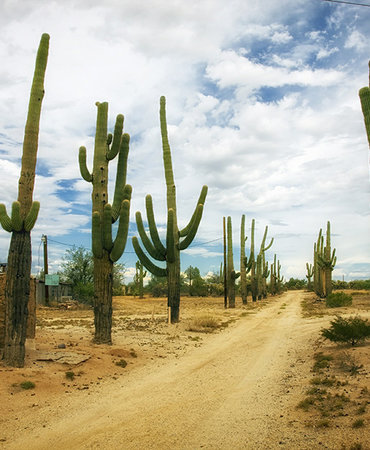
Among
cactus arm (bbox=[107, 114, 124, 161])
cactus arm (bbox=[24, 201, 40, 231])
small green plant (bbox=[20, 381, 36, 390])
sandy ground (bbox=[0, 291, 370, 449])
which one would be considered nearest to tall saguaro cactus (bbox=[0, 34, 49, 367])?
cactus arm (bbox=[24, 201, 40, 231])

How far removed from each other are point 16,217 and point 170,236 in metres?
8.92

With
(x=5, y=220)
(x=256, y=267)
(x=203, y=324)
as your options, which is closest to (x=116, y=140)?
(x=5, y=220)

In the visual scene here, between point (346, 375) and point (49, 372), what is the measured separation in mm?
5768

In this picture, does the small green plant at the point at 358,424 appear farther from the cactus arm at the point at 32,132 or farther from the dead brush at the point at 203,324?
the dead brush at the point at 203,324

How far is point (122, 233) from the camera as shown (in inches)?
441

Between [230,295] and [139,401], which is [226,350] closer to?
[139,401]

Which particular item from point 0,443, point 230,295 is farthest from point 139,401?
point 230,295

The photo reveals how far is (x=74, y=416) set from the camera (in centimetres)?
589

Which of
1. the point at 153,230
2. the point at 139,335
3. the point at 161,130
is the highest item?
the point at 161,130

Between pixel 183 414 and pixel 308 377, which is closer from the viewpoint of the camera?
pixel 183 414

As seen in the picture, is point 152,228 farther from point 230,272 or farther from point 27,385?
point 230,272

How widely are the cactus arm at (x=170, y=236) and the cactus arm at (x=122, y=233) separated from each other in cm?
502

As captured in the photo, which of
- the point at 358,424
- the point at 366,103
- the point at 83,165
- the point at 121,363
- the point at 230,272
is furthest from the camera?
the point at 230,272

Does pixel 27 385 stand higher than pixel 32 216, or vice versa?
pixel 32 216
